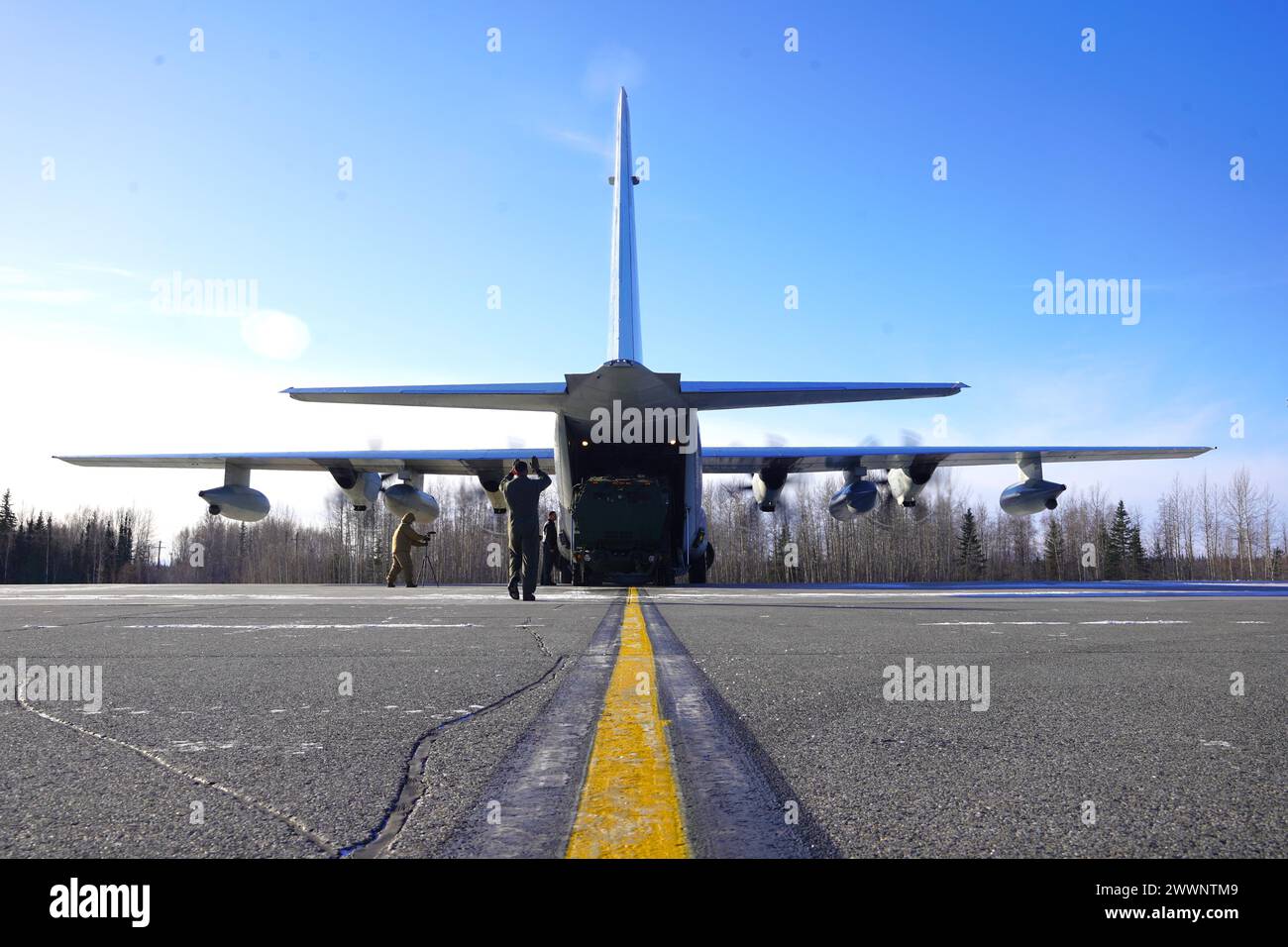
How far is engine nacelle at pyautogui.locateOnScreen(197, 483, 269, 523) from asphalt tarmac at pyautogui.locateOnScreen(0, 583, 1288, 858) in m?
15.9

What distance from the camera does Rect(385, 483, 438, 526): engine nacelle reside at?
19.4 metres

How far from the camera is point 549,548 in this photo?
17.6 meters

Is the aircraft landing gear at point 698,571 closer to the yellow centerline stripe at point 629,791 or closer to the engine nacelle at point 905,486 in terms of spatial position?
the engine nacelle at point 905,486

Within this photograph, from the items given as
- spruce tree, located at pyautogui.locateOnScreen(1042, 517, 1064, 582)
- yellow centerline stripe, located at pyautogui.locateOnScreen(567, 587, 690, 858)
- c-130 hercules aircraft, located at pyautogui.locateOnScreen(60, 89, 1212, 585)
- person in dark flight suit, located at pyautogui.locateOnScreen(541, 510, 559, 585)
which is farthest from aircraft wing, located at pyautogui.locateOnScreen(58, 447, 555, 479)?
spruce tree, located at pyautogui.locateOnScreen(1042, 517, 1064, 582)

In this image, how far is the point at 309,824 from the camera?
5.19ft

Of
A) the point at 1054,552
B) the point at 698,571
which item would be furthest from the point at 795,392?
the point at 1054,552

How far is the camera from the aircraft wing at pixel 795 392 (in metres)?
11.9

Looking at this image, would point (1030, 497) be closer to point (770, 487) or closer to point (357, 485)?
point (770, 487)

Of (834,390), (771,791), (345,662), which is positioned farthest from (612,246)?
(771,791)

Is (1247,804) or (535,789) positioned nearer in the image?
(1247,804)

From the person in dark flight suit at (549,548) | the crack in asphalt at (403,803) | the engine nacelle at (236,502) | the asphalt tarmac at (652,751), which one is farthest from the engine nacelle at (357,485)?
the crack in asphalt at (403,803)

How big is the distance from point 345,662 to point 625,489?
11175 mm

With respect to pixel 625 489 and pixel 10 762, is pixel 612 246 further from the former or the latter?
pixel 10 762

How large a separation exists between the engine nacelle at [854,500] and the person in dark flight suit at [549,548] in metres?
6.93
